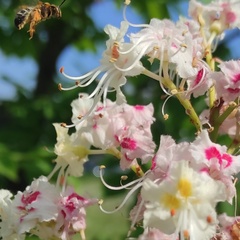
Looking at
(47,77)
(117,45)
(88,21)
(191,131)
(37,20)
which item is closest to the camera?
(117,45)

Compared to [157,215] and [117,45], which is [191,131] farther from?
[157,215]

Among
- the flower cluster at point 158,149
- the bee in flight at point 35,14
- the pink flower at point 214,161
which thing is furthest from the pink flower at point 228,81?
the bee in flight at point 35,14

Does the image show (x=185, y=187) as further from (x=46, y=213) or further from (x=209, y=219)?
(x=46, y=213)

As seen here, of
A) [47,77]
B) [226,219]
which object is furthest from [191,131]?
[47,77]

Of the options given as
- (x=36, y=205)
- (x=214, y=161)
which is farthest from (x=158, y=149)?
(x=36, y=205)

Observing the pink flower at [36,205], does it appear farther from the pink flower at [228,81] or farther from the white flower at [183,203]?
the pink flower at [228,81]

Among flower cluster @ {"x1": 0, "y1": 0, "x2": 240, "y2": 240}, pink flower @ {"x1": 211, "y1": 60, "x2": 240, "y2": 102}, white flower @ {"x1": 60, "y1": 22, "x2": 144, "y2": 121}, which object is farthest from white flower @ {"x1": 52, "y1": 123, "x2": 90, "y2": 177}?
pink flower @ {"x1": 211, "y1": 60, "x2": 240, "y2": 102}

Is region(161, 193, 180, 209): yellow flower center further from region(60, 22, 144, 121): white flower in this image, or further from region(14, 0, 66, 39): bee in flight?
region(14, 0, 66, 39): bee in flight

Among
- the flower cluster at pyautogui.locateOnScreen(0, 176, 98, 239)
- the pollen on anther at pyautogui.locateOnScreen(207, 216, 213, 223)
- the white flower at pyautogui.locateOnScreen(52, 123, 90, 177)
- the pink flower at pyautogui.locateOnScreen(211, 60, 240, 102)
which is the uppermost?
the pink flower at pyautogui.locateOnScreen(211, 60, 240, 102)
